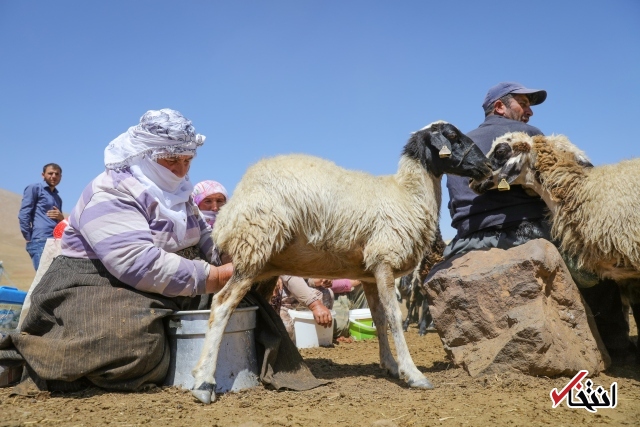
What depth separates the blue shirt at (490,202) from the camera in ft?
17.9

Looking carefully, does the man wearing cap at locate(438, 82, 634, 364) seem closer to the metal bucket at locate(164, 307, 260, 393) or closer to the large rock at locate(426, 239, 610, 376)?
the large rock at locate(426, 239, 610, 376)

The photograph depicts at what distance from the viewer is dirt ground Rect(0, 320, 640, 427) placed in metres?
3.39

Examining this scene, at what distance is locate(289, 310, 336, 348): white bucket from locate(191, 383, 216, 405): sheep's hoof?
363 cm

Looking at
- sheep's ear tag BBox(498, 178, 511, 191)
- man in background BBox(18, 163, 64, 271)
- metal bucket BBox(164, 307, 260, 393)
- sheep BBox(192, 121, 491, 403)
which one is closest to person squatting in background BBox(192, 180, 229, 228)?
sheep BBox(192, 121, 491, 403)

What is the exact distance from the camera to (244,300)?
4797 millimetres

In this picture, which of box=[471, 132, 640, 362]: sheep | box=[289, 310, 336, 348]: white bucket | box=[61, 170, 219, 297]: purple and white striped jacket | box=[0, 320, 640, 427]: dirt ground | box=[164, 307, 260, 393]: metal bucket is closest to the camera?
box=[0, 320, 640, 427]: dirt ground

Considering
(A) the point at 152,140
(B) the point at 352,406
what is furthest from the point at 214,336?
(A) the point at 152,140

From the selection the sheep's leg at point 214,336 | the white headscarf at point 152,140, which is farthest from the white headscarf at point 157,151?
the sheep's leg at point 214,336

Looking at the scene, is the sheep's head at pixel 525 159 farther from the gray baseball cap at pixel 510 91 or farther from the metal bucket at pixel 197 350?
the metal bucket at pixel 197 350

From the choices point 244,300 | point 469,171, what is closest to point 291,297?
point 244,300

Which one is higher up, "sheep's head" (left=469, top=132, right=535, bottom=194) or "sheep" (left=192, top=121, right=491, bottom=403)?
"sheep's head" (left=469, top=132, right=535, bottom=194)

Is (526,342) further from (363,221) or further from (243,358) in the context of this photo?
(243,358)

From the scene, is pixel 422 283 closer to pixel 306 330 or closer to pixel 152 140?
pixel 306 330

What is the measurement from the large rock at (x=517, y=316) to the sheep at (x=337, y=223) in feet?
1.71
